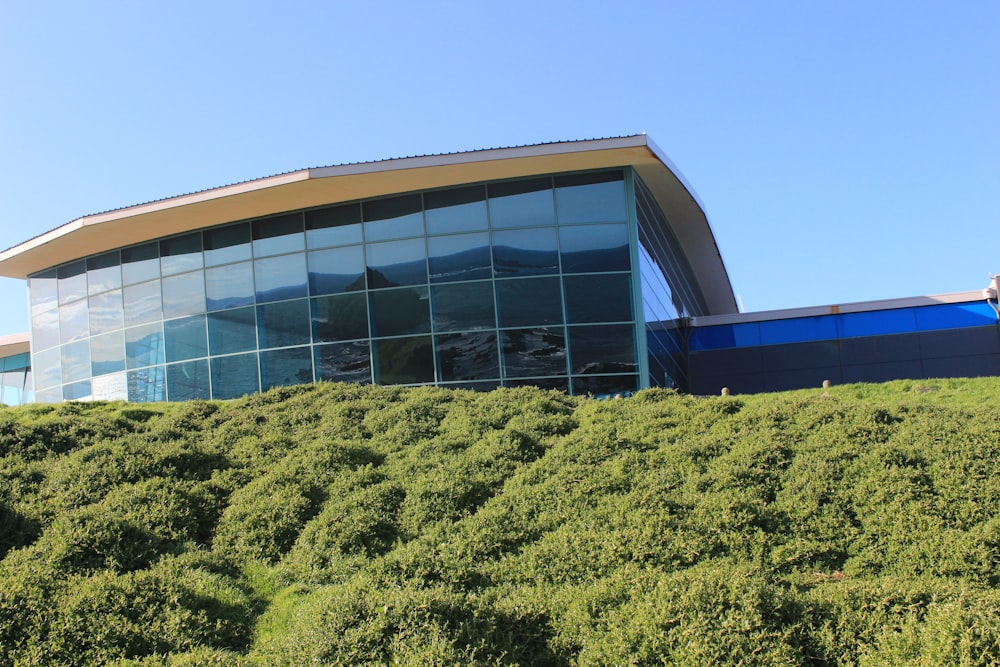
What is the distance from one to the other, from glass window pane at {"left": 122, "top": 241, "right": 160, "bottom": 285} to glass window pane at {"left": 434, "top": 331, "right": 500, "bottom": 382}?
28.0 feet

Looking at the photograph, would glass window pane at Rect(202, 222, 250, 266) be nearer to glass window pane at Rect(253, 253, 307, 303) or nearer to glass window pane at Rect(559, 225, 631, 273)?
glass window pane at Rect(253, 253, 307, 303)

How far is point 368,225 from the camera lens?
21.0 meters

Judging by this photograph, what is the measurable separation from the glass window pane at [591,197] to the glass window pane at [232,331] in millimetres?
8115

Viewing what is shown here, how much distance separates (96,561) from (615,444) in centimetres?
548

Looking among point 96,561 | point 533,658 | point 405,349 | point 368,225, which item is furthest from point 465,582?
point 368,225

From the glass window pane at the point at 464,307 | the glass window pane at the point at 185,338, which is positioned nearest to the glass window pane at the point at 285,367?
the glass window pane at the point at 185,338

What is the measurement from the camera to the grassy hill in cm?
587

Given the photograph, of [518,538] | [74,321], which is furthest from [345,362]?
[518,538]

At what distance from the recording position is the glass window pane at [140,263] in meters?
22.9

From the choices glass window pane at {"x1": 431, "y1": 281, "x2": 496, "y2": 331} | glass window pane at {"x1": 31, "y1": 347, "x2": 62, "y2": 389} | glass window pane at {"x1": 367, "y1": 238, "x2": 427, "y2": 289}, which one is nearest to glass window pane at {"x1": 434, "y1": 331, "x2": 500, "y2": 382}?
glass window pane at {"x1": 431, "y1": 281, "x2": 496, "y2": 331}

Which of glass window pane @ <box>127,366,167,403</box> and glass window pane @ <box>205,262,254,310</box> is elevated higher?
glass window pane @ <box>205,262,254,310</box>

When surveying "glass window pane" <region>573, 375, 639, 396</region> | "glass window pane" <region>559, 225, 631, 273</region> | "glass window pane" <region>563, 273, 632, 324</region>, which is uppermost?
"glass window pane" <region>559, 225, 631, 273</region>

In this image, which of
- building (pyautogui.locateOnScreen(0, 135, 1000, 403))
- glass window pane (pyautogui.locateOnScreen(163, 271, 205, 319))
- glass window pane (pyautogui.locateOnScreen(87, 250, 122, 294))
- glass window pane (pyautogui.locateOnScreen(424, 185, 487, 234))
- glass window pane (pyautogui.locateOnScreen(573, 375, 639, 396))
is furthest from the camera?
glass window pane (pyautogui.locateOnScreen(87, 250, 122, 294))

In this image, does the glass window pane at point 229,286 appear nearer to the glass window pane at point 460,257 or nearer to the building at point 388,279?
the building at point 388,279
